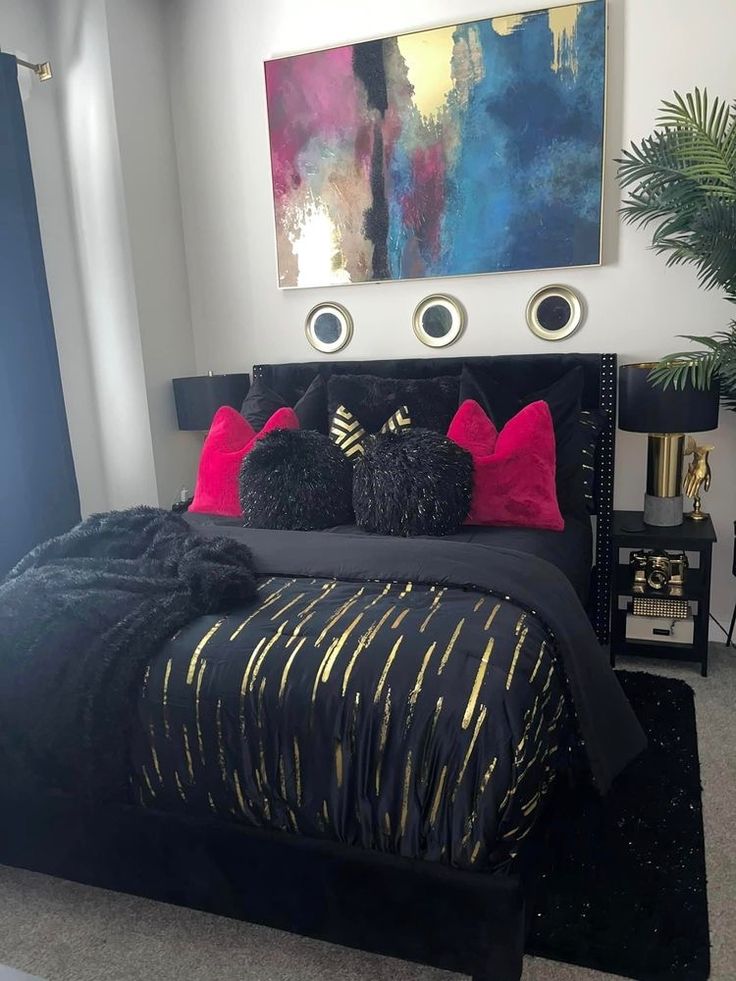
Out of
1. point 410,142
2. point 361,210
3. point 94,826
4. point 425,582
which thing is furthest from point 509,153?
point 94,826

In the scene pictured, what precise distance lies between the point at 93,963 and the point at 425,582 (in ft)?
3.69

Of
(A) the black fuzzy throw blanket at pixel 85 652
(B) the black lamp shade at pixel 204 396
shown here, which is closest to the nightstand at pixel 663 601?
(A) the black fuzzy throw blanket at pixel 85 652

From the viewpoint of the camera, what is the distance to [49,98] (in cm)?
319

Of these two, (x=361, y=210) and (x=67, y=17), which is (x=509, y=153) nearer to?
(x=361, y=210)

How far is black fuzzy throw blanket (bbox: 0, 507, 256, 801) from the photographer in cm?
156

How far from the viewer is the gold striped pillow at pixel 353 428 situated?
9.51 feet

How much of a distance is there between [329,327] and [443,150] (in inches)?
35.9

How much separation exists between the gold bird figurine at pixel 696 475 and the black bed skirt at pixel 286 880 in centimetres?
184

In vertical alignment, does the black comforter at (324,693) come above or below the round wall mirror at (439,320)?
below

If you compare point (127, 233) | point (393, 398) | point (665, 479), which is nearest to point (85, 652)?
point (393, 398)

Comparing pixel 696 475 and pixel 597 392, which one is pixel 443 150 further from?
pixel 696 475

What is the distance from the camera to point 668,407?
254cm

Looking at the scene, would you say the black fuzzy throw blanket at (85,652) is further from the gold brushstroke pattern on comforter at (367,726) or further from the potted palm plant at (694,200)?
the potted palm plant at (694,200)

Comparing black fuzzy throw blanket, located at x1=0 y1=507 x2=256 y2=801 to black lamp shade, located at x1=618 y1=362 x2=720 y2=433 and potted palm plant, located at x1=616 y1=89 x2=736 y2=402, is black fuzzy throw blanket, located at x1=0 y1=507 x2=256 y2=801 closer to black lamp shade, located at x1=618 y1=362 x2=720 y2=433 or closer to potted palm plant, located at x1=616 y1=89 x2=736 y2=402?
black lamp shade, located at x1=618 y1=362 x2=720 y2=433
